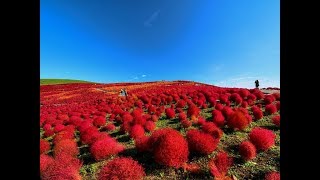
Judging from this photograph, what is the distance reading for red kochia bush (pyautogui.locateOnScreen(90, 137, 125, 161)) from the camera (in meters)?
8.17

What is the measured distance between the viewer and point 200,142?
24.9ft

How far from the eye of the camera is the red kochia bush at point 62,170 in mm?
6800

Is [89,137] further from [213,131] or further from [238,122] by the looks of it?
[238,122]

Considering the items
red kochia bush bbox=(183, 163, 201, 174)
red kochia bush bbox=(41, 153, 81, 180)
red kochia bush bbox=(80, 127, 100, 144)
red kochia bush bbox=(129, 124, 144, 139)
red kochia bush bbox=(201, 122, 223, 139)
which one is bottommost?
red kochia bush bbox=(41, 153, 81, 180)

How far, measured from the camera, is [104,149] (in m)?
8.33

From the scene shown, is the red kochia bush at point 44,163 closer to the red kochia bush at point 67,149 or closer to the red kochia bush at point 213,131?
the red kochia bush at point 67,149

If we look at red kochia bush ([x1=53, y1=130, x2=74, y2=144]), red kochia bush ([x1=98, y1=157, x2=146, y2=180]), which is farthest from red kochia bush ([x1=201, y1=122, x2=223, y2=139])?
red kochia bush ([x1=53, y1=130, x2=74, y2=144])

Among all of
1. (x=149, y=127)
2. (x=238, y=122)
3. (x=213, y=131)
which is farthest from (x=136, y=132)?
(x=238, y=122)

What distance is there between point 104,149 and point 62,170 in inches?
65.8

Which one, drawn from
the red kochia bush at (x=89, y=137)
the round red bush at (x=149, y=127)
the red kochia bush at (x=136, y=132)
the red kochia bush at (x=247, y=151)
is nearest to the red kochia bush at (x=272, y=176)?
the red kochia bush at (x=247, y=151)

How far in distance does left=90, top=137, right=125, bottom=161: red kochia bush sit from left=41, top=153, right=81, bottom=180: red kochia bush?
2.04 feet

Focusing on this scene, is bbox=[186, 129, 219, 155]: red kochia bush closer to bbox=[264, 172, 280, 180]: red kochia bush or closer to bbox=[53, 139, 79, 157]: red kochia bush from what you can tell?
bbox=[264, 172, 280, 180]: red kochia bush

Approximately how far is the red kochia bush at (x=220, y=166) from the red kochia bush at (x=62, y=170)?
12.6 ft
